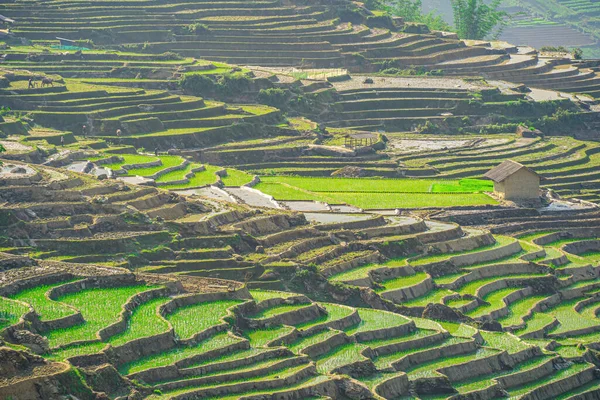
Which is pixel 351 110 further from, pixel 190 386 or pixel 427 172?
pixel 190 386

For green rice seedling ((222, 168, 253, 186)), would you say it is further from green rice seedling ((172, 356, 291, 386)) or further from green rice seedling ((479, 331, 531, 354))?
green rice seedling ((172, 356, 291, 386))

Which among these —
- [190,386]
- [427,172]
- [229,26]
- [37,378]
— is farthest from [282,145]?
[37,378]

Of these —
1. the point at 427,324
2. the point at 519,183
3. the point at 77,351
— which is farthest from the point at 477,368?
the point at 519,183

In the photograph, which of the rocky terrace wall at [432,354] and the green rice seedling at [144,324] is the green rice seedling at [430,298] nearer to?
the rocky terrace wall at [432,354]

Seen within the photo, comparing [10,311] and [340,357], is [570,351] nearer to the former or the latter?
[340,357]

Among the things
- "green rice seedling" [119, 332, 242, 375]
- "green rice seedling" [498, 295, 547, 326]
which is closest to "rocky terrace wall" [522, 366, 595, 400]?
"green rice seedling" [498, 295, 547, 326]
